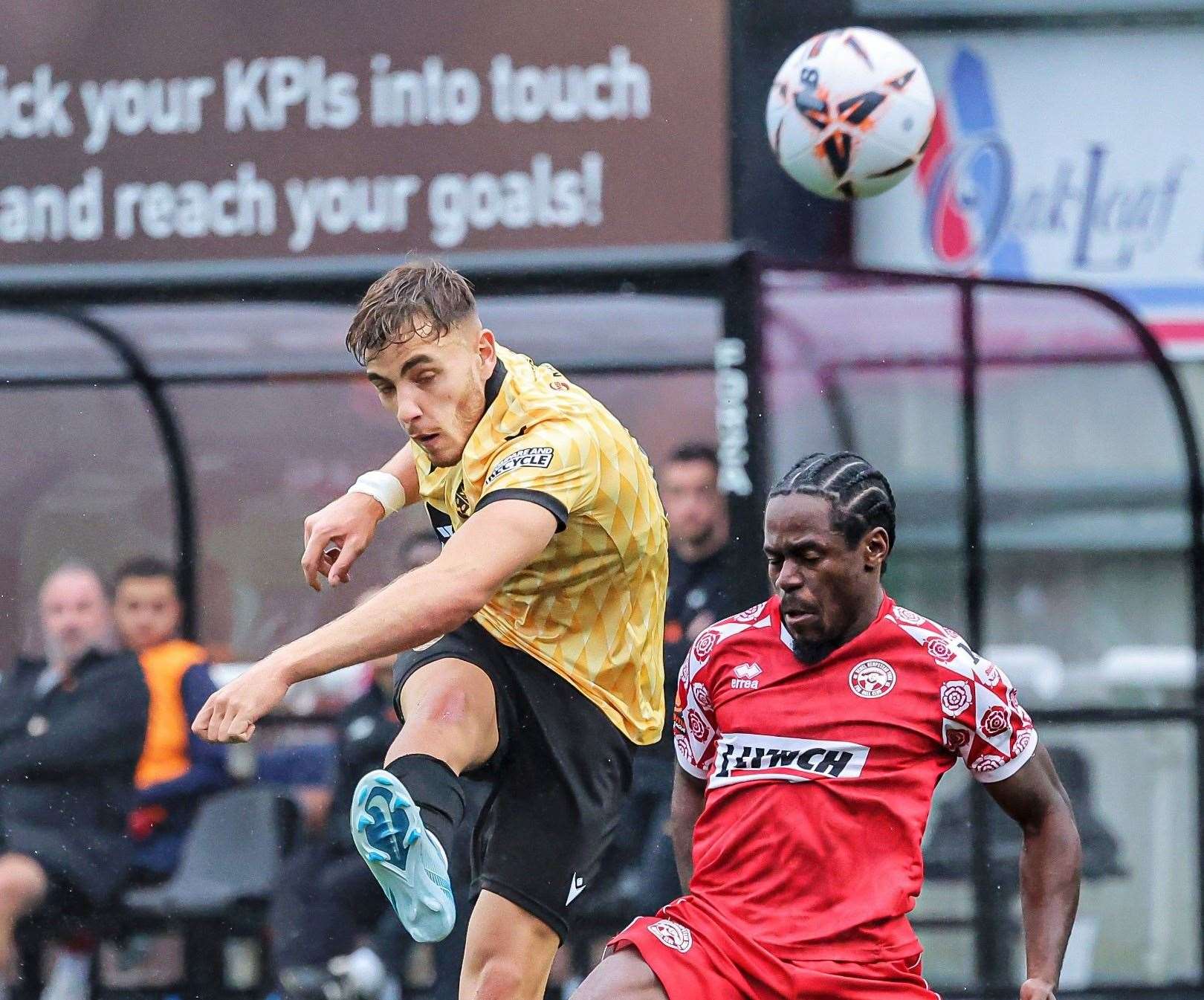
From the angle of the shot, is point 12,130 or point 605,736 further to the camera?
point 12,130

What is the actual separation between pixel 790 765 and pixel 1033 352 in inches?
163

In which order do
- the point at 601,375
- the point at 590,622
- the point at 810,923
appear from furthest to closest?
the point at 601,375, the point at 590,622, the point at 810,923

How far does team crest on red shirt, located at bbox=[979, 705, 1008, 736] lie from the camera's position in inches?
143

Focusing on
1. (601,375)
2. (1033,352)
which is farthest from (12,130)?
(1033,352)

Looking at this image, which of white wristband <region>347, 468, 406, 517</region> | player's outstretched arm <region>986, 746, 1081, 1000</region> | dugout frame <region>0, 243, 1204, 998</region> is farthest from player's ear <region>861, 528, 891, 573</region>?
dugout frame <region>0, 243, 1204, 998</region>

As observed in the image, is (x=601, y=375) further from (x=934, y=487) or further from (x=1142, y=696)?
(x=1142, y=696)

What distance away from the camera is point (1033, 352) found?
293 inches

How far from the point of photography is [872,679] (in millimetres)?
3658

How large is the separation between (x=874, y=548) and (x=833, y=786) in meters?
0.44

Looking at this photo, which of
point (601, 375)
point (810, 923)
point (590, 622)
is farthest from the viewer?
point (601, 375)

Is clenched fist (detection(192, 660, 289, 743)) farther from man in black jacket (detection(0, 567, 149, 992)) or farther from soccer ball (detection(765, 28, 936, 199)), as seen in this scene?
man in black jacket (detection(0, 567, 149, 992))

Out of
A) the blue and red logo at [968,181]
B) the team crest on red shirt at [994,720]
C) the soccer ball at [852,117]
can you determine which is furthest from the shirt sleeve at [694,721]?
the blue and red logo at [968,181]

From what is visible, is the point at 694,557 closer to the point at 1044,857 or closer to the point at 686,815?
the point at 686,815

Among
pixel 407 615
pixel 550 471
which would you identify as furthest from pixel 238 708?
pixel 550 471
